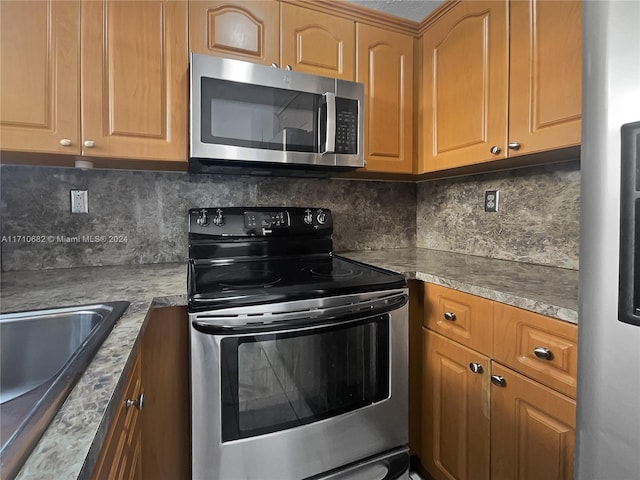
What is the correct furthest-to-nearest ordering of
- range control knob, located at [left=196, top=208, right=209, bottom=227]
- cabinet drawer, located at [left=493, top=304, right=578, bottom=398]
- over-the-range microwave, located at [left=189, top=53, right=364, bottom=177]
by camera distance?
range control knob, located at [left=196, top=208, right=209, bottom=227] < over-the-range microwave, located at [left=189, top=53, right=364, bottom=177] < cabinet drawer, located at [left=493, top=304, right=578, bottom=398]

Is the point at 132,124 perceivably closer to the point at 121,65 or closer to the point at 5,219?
the point at 121,65

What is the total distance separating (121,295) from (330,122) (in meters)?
0.98

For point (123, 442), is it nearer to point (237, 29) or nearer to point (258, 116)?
point (258, 116)

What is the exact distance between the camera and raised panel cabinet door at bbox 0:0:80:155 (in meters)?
1.09

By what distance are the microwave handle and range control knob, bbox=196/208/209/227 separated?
2.06ft

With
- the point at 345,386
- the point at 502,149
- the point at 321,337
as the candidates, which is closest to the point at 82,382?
the point at 321,337

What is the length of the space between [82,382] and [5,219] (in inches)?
49.7

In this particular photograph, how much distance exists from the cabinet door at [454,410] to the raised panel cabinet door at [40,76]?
1.54 m

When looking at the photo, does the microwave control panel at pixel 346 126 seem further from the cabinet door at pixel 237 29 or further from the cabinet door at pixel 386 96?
the cabinet door at pixel 237 29

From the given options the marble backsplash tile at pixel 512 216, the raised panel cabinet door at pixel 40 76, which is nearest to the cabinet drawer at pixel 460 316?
the marble backsplash tile at pixel 512 216

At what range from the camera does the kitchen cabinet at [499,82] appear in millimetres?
1105

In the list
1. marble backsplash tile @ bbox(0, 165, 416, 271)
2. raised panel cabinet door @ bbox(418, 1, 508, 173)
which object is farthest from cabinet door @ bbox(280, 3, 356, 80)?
marble backsplash tile @ bbox(0, 165, 416, 271)

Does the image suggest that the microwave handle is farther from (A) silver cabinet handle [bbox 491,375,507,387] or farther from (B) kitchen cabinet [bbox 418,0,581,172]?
(A) silver cabinet handle [bbox 491,375,507,387]

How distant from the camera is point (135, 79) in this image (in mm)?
1248
